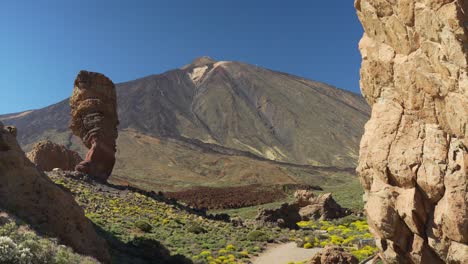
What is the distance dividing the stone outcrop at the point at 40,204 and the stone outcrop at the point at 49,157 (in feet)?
119

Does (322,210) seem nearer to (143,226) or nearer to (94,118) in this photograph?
(143,226)

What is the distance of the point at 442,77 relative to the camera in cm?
792

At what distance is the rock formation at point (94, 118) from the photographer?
42.5 metres

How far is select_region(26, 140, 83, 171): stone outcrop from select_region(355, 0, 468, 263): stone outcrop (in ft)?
161

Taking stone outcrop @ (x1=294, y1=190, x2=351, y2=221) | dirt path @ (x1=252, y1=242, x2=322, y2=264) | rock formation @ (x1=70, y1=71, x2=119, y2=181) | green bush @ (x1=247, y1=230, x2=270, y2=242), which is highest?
rock formation @ (x1=70, y1=71, x2=119, y2=181)

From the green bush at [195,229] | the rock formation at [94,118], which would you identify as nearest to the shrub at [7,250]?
the green bush at [195,229]

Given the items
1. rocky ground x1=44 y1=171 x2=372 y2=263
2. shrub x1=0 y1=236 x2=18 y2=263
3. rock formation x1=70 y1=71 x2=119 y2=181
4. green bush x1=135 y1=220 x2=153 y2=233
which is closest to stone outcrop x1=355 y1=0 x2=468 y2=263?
shrub x1=0 y1=236 x2=18 y2=263

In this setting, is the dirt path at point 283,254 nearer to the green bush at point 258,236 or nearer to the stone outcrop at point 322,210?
→ the green bush at point 258,236

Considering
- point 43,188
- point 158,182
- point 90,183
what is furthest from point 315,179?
point 43,188

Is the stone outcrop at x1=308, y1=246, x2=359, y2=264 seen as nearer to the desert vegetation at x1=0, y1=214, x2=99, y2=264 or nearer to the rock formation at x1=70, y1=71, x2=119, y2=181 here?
the desert vegetation at x1=0, y1=214, x2=99, y2=264

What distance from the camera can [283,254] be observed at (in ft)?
93.7

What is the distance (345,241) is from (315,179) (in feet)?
316

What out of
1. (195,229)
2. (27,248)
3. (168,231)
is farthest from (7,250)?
(195,229)

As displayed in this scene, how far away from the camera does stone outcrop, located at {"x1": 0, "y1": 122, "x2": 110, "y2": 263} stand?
1566 cm
